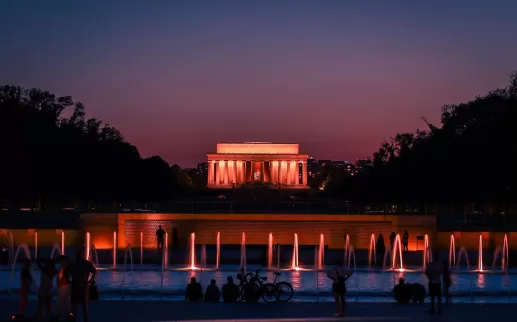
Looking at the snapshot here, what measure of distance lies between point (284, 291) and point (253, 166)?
431 feet

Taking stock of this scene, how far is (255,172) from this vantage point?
157500mm

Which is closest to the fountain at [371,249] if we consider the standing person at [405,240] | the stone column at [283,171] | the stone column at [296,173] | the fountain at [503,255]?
the standing person at [405,240]

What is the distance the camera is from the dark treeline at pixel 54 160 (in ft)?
210

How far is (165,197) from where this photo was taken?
336 feet

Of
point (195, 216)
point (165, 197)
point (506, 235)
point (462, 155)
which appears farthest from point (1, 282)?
point (165, 197)

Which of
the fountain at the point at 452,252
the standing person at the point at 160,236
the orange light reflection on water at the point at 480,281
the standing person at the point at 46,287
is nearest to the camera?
the standing person at the point at 46,287

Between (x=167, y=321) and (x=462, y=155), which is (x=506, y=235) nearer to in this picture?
(x=462, y=155)

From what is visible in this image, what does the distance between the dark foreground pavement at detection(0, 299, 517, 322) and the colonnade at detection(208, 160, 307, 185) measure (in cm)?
12873

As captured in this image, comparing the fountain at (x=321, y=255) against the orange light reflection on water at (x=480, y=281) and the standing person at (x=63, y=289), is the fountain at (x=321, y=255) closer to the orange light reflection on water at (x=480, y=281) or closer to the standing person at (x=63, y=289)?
the orange light reflection on water at (x=480, y=281)

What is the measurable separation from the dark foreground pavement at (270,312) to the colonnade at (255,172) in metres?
129

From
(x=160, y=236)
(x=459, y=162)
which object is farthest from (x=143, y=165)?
(x=160, y=236)

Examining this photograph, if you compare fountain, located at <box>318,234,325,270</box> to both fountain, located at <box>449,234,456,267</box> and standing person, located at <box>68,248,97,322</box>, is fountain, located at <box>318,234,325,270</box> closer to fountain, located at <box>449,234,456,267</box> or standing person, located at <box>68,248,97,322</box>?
fountain, located at <box>449,234,456,267</box>

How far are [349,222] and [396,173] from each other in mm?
30254

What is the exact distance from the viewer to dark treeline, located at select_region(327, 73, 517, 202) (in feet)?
187
